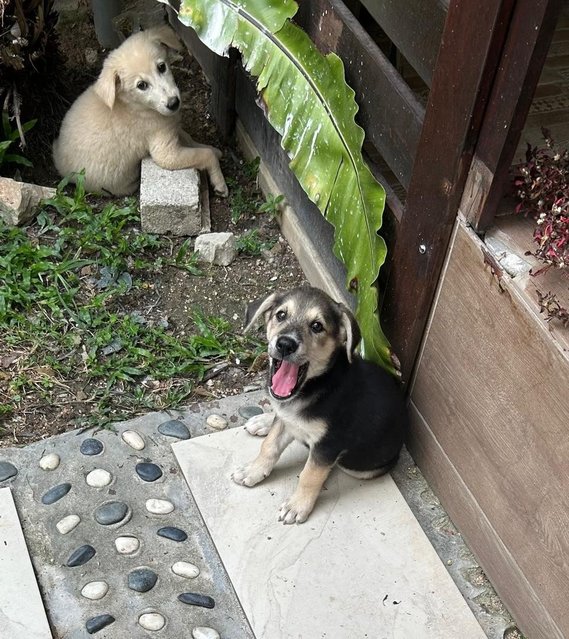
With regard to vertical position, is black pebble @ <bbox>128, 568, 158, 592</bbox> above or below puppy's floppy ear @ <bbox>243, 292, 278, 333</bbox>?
below

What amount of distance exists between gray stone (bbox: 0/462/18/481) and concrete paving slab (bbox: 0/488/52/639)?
0.16 m

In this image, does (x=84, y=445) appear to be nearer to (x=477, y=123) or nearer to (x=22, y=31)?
(x=477, y=123)

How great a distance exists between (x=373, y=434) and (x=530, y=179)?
4.01 feet

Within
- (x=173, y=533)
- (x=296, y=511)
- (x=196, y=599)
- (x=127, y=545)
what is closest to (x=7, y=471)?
(x=127, y=545)

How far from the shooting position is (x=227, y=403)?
4.23 meters

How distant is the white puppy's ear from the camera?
473 cm

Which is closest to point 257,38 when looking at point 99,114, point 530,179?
point 99,114

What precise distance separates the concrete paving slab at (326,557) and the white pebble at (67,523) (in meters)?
0.51

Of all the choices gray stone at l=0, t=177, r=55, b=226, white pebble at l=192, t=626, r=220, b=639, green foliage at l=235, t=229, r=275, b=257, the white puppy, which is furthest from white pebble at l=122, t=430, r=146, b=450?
the white puppy

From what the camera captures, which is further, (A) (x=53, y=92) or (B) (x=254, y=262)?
(A) (x=53, y=92)

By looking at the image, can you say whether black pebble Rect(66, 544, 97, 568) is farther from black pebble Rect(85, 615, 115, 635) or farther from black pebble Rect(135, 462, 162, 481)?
black pebble Rect(135, 462, 162, 481)

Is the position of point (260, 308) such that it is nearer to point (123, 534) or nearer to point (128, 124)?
point (123, 534)

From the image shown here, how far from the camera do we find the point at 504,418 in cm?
→ 326

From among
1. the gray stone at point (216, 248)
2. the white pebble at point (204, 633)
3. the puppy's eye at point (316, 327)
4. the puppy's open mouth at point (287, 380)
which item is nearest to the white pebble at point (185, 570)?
the white pebble at point (204, 633)
